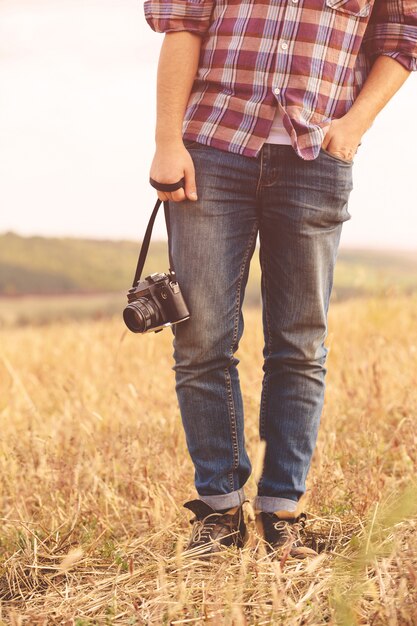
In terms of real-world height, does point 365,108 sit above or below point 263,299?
above

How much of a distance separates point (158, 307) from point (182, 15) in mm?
801

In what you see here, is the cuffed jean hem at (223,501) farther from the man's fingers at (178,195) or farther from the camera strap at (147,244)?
the man's fingers at (178,195)

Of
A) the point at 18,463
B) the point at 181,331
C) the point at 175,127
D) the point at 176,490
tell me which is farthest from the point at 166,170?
the point at 18,463

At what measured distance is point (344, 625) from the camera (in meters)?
1.65

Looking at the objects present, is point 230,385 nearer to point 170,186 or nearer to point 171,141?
point 170,186

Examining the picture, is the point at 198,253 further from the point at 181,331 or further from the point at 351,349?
the point at 351,349

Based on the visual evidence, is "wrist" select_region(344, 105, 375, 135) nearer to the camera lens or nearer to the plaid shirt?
the plaid shirt

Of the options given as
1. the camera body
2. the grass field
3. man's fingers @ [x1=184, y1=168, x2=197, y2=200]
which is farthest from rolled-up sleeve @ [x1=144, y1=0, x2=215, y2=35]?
the grass field

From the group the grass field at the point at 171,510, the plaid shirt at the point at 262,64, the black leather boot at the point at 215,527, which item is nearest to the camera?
the grass field at the point at 171,510

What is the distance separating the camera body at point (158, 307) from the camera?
7.63 feet

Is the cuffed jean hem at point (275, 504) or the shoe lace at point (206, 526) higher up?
the cuffed jean hem at point (275, 504)

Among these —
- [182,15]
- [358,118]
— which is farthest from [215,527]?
[182,15]

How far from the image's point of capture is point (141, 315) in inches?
92.4

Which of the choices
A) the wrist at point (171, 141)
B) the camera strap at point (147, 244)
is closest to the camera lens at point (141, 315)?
the camera strap at point (147, 244)
